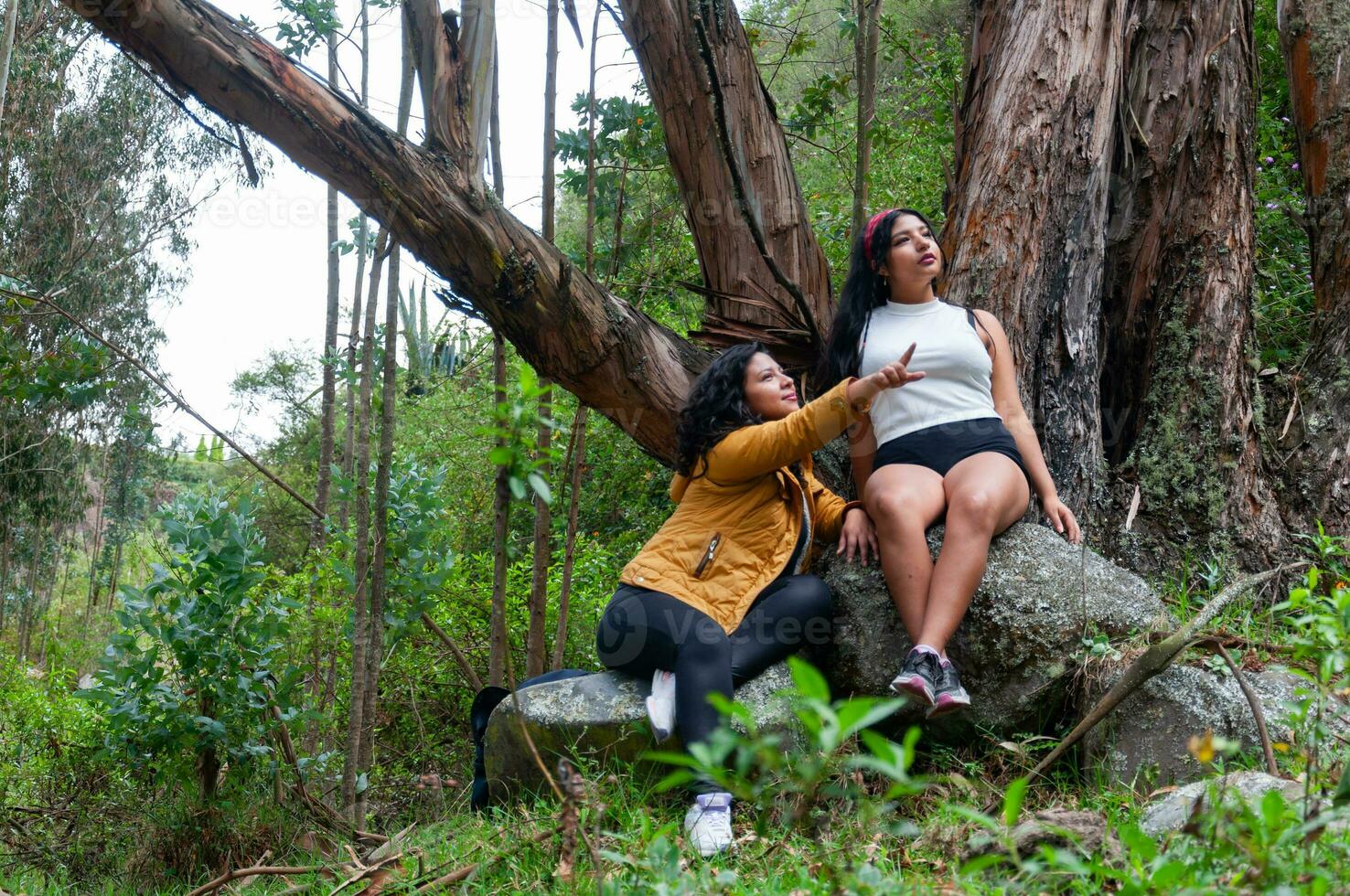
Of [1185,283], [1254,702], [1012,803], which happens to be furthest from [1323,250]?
[1012,803]

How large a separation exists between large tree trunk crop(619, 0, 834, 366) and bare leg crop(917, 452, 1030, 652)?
111 centimetres

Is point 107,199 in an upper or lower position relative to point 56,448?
upper

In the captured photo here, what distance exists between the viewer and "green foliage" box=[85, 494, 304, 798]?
377 centimetres

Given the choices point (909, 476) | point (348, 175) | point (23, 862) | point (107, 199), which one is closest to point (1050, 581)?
point (909, 476)

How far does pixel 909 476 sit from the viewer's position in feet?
11.3

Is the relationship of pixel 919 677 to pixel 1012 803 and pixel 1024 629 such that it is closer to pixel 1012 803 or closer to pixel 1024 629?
pixel 1024 629

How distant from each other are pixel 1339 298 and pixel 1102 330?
107 centimetres

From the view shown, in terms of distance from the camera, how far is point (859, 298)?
3895mm

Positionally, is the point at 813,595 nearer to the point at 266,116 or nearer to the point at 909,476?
the point at 909,476

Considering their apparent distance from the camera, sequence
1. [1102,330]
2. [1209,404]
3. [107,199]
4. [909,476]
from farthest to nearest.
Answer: [107,199]
[1102,330]
[1209,404]
[909,476]

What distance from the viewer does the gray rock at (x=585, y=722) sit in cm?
338

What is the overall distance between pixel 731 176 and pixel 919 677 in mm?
2256

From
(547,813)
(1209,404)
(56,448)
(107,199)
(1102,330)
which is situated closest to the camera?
(547,813)

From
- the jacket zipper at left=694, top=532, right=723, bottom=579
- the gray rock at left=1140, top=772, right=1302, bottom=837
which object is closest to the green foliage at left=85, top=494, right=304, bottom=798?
the jacket zipper at left=694, top=532, right=723, bottom=579
